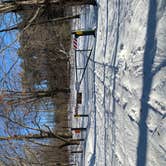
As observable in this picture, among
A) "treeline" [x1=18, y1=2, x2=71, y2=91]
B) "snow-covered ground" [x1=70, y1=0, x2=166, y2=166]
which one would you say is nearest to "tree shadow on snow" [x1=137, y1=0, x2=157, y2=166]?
"snow-covered ground" [x1=70, y1=0, x2=166, y2=166]

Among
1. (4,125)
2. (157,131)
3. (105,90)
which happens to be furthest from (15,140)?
(157,131)

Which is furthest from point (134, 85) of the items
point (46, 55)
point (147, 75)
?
point (46, 55)

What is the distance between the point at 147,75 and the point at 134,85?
40cm

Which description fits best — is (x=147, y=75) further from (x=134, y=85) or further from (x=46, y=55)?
(x=46, y=55)

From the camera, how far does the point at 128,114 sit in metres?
3.65

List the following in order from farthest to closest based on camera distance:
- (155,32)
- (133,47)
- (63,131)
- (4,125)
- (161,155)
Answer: (63,131) < (4,125) < (133,47) < (155,32) < (161,155)

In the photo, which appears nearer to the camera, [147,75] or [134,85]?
[147,75]

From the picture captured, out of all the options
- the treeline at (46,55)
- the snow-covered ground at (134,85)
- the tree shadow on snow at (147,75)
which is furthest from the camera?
the treeline at (46,55)

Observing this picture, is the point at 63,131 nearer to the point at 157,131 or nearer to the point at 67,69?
the point at 67,69

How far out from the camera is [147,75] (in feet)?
10.0

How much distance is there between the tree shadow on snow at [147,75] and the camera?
2.95 metres

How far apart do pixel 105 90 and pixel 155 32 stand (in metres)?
2.51

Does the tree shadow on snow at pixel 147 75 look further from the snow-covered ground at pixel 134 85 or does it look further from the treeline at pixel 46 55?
the treeline at pixel 46 55

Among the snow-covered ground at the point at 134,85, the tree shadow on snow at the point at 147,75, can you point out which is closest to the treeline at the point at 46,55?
the snow-covered ground at the point at 134,85
